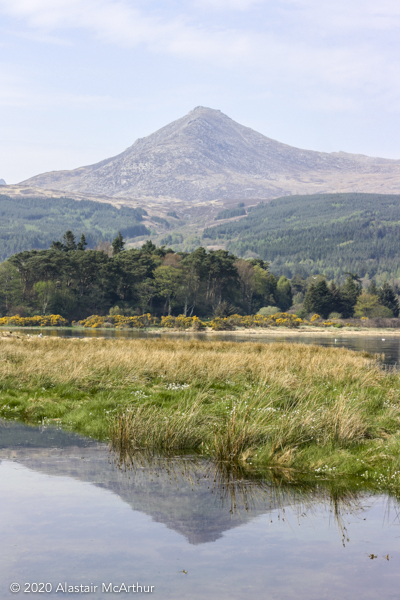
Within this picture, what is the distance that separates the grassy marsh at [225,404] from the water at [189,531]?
1069mm

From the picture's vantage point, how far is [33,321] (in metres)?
92.8

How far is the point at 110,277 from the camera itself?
104562 mm

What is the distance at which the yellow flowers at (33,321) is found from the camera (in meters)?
92.0

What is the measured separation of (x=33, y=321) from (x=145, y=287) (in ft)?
70.9

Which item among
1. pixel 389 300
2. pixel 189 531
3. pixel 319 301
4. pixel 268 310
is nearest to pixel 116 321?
pixel 268 310

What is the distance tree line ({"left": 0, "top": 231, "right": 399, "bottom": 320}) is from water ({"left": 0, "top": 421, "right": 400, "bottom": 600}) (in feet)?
293

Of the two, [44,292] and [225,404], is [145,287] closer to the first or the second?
[44,292]

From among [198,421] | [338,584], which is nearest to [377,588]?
[338,584]

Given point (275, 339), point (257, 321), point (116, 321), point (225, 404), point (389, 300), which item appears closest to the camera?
point (225, 404)

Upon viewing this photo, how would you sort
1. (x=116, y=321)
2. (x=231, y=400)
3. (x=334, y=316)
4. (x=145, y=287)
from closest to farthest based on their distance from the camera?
(x=231, y=400) < (x=116, y=321) < (x=145, y=287) < (x=334, y=316)

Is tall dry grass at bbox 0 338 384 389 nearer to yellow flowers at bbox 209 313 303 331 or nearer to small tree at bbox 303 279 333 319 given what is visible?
yellow flowers at bbox 209 313 303 331

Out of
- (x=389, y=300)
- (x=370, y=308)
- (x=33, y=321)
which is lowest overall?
(x=33, y=321)

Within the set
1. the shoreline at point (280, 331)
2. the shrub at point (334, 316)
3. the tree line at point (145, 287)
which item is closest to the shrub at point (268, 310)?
the tree line at point (145, 287)

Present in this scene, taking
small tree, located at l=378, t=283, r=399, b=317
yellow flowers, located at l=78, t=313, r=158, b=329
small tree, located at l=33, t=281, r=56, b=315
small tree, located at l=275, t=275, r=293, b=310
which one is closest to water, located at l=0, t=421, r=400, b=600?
yellow flowers, located at l=78, t=313, r=158, b=329
